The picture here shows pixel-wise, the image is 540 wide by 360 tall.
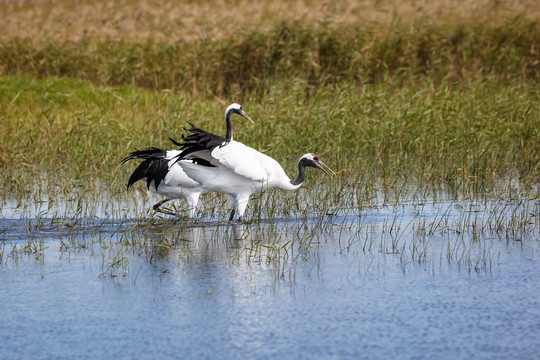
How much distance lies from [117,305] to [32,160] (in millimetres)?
5452

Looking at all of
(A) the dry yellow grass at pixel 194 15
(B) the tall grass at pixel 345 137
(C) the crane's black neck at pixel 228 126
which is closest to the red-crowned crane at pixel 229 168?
(C) the crane's black neck at pixel 228 126

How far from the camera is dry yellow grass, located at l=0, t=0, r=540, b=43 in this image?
18.5 m

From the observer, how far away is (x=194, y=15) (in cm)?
2548

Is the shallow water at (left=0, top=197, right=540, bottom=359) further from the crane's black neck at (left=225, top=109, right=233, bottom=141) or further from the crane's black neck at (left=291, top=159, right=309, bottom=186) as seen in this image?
the crane's black neck at (left=225, top=109, right=233, bottom=141)

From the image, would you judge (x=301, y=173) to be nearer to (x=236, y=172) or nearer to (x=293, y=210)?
(x=293, y=210)

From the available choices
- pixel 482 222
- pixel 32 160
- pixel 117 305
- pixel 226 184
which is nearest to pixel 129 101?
pixel 32 160

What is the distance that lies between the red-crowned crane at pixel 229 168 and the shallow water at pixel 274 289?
0.46 m

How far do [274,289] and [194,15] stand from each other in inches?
828

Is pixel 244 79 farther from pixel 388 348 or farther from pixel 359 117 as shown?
pixel 388 348

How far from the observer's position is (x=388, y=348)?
171 inches

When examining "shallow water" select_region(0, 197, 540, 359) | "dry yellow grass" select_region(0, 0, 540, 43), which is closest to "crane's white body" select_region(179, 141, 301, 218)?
"shallow water" select_region(0, 197, 540, 359)

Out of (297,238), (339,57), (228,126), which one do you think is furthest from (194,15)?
(297,238)

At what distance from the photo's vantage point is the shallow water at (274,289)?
4.45 meters

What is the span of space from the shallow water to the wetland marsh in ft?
0.07
